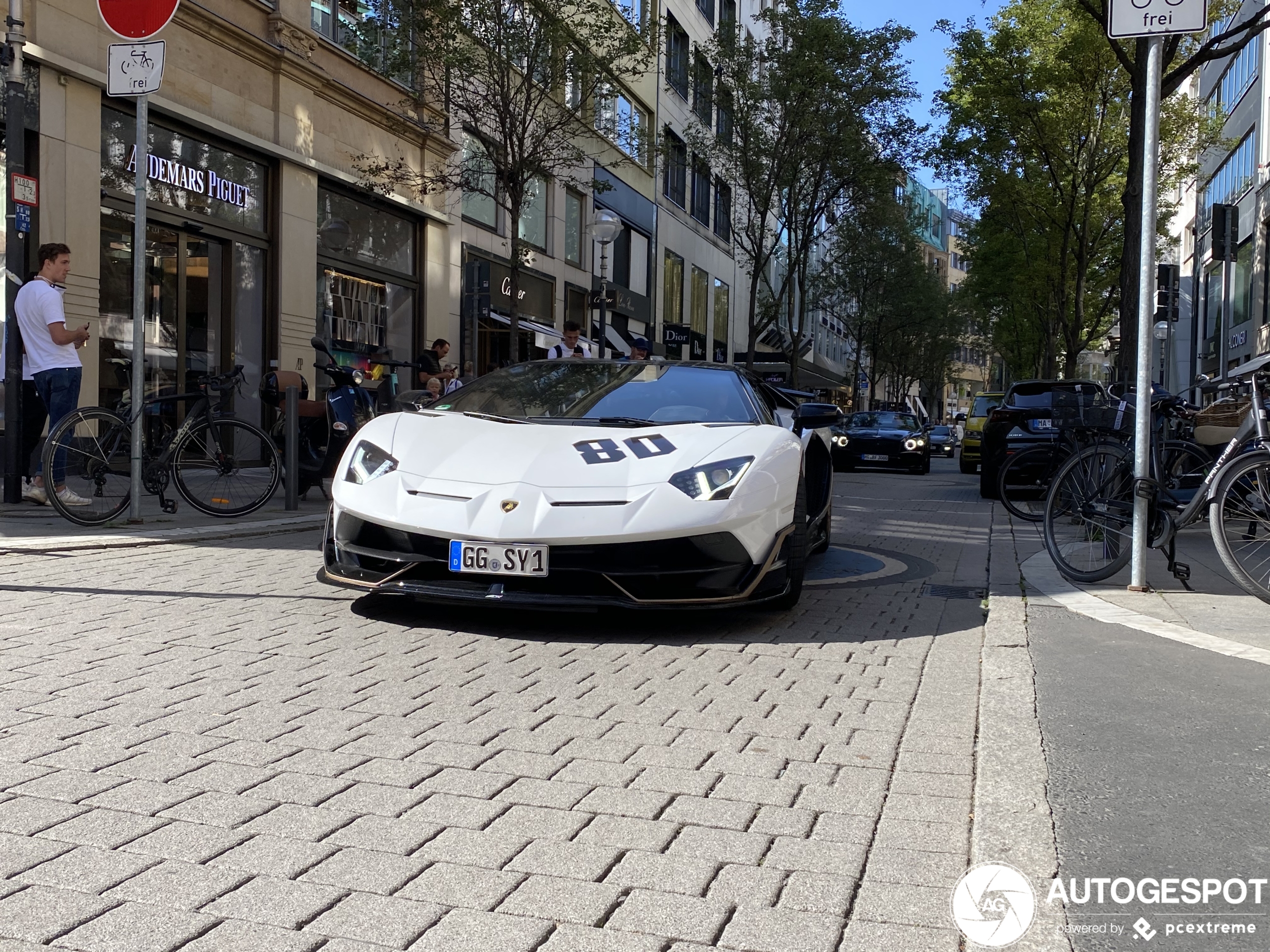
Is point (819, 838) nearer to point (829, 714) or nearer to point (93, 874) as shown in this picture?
point (829, 714)

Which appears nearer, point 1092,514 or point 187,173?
point 1092,514

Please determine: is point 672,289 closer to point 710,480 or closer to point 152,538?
point 152,538

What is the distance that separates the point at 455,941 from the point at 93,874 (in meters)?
0.82

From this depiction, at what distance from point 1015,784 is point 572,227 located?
26.6 meters

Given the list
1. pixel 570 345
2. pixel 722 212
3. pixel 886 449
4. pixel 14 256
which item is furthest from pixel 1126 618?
pixel 722 212

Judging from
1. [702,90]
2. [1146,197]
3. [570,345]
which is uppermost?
[702,90]

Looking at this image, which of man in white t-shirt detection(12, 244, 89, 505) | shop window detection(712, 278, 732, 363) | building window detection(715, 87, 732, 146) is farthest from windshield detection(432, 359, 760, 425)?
shop window detection(712, 278, 732, 363)

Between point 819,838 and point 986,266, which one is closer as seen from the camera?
point 819,838

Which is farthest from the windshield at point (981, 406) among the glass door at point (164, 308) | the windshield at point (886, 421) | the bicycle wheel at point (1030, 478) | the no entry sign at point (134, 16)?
the no entry sign at point (134, 16)

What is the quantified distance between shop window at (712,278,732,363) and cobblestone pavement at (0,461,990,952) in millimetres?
39749

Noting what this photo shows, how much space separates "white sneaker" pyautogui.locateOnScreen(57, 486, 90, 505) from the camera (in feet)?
26.1

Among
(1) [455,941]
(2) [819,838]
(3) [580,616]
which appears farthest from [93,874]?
(3) [580,616]

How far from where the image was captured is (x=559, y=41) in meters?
15.7

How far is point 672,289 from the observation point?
39406mm
